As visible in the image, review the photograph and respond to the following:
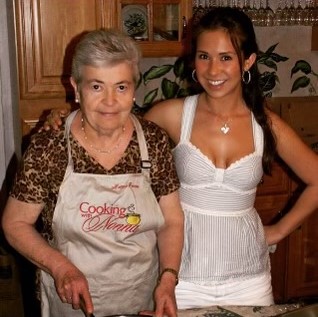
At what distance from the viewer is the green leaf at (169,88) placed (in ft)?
9.59

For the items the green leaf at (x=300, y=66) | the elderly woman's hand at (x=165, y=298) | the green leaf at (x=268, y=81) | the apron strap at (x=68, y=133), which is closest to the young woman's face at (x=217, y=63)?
the apron strap at (x=68, y=133)

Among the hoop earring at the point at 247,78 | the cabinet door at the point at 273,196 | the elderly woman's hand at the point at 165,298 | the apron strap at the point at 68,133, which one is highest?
the hoop earring at the point at 247,78

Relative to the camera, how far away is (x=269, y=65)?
3.23m

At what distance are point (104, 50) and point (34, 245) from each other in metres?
0.46

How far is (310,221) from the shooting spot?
2.82 metres

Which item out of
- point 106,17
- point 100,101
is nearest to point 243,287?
point 100,101

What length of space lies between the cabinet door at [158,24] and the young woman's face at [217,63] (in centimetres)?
101

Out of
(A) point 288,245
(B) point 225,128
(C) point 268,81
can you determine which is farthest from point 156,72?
(B) point 225,128

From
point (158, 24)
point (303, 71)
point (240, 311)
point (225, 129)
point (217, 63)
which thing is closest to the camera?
point (240, 311)

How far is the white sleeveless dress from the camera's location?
1.55m

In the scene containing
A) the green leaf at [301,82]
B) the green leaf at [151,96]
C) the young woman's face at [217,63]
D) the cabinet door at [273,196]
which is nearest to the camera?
the young woman's face at [217,63]

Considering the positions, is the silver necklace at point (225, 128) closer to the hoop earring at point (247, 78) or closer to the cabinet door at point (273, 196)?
the hoop earring at point (247, 78)

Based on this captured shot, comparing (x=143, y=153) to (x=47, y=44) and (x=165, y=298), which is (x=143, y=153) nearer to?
(x=165, y=298)

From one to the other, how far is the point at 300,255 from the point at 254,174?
4.54ft
